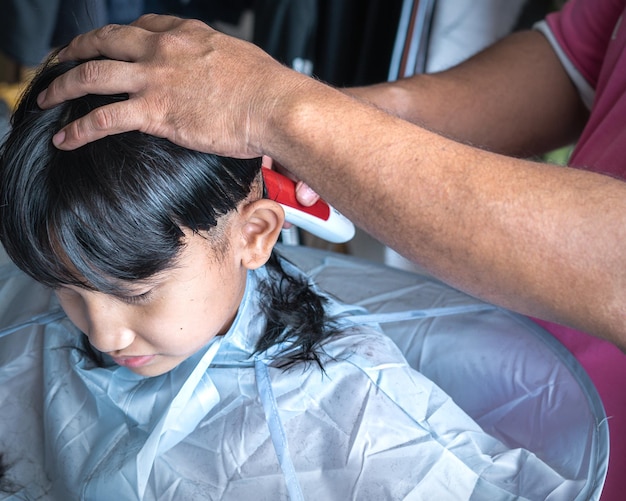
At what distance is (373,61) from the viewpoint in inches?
67.8

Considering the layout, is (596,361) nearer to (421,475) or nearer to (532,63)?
(421,475)

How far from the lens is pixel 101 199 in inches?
29.3

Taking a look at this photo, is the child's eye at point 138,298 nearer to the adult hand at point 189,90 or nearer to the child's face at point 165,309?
the child's face at point 165,309

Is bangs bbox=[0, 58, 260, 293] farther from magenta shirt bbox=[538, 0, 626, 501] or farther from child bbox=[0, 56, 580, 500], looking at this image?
magenta shirt bbox=[538, 0, 626, 501]

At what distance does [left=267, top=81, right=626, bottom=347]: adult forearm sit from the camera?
0.66 metres

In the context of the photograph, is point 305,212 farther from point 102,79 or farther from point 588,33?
point 588,33

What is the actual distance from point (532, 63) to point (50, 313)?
84 centimetres

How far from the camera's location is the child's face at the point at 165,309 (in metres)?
0.81

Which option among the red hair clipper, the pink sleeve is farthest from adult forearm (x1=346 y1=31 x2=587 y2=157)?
the red hair clipper

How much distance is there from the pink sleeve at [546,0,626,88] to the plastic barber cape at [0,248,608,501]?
43 cm

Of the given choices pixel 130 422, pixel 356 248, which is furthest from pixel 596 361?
pixel 356 248

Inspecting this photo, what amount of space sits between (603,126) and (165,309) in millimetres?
628

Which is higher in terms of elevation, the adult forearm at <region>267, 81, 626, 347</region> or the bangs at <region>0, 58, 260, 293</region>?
the adult forearm at <region>267, 81, 626, 347</region>

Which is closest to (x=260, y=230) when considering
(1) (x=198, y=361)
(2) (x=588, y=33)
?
(1) (x=198, y=361)
